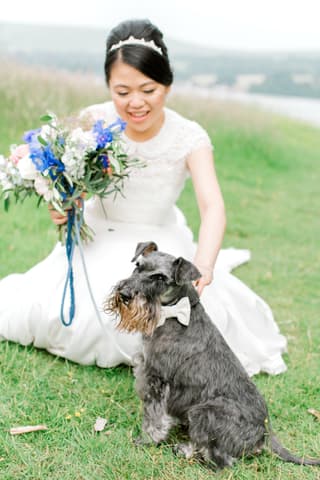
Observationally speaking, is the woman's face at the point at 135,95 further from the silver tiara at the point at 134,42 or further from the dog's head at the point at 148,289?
the dog's head at the point at 148,289

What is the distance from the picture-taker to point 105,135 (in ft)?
12.7

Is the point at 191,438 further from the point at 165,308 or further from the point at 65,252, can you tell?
the point at 65,252

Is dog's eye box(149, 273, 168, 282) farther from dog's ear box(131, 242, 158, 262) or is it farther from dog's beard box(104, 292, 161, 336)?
dog's ear box(131, 242, 158, 262)

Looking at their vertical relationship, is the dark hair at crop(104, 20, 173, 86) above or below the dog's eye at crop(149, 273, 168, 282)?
above

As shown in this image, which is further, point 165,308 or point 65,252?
point 65,252

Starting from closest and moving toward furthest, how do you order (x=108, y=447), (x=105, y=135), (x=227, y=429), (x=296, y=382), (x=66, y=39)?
(x=227, y=429)
(x=108, y=447)
(x=105, y=135)
(x=296, y=382)
(x=66, y=39)

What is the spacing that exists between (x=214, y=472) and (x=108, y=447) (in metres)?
0.66

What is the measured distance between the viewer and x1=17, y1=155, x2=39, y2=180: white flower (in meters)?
3.87

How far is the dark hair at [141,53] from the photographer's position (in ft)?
13.7

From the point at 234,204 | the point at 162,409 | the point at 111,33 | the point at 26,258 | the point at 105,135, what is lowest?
the point at 234,204

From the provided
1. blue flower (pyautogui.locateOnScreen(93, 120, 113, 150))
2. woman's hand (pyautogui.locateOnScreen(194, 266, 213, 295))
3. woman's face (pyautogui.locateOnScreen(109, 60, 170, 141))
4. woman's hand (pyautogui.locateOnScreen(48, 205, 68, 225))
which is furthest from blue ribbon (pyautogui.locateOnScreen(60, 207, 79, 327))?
woman's hand (pyautogui.locateOnScreen(194, 266, 213, 295))

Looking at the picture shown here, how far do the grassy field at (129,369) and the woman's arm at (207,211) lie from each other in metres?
1.09

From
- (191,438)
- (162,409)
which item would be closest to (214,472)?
(191,438)

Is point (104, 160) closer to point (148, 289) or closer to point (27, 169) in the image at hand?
point (27, 169)
